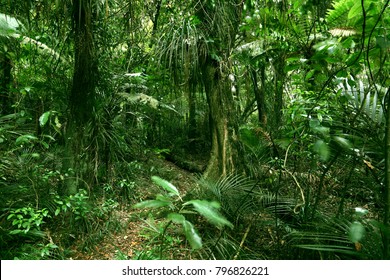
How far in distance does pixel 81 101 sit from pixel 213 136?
1.89 metres

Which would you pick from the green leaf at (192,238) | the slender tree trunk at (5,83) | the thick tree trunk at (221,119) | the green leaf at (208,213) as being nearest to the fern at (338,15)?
the thick tree trunk at (221,119)

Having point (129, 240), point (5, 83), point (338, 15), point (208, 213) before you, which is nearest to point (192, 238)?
point (208, 213)

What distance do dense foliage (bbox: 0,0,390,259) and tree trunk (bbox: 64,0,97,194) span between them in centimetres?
1

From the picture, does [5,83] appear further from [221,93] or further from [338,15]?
[338,15]

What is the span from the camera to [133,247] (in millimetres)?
3420

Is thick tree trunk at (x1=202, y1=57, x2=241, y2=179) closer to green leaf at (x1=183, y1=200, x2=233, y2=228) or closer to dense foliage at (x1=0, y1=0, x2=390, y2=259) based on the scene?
dense foliage at (x1=0, y1=0, x2=390, y2=259)

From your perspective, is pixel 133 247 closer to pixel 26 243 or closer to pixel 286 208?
pixel 26 243

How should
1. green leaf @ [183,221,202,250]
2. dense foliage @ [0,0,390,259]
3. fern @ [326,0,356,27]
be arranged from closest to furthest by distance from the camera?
green leaf @ [183,221,202,250], dense foliage @ [0,0,390,259], fern @ [326,0,356,27]

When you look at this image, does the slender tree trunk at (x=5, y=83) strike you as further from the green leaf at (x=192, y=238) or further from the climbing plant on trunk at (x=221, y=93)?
the green leaf at (x=192, y=238)

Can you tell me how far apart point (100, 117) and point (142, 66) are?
1.57m

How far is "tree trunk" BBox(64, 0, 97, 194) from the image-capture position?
10.6 ft

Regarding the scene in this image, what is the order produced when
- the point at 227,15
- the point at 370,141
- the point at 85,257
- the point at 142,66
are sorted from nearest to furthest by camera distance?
the point at 370,141
the point at 85,257
the point at 227,15
the point at 142,66

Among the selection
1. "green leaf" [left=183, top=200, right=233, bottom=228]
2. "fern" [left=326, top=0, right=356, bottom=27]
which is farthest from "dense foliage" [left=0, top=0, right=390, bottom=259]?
"green leaf" [left=183, top=200, right=233, bottom=228]
